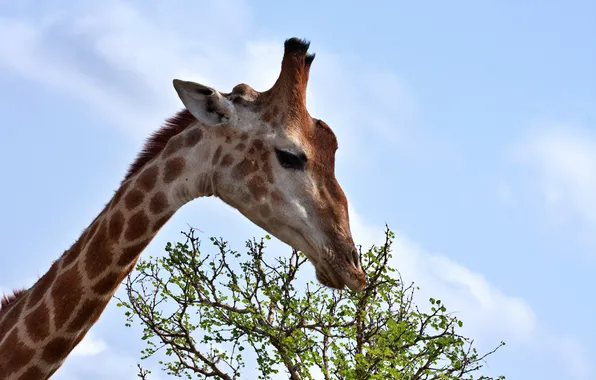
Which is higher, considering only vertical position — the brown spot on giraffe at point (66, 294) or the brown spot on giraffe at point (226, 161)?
the brown spot on giraffe at point (226, 161)

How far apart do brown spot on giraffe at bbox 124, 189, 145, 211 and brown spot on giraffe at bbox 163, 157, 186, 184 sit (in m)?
0.25

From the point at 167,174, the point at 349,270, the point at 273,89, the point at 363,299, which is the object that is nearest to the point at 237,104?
the point at 273,89

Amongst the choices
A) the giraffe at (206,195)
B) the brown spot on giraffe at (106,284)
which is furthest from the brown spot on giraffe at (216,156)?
the brown spot on giraffe at (106,284)

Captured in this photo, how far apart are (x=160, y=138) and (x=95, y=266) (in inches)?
55.3

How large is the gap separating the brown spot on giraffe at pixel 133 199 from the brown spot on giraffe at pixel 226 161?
72 cm

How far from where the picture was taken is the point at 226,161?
6902mm

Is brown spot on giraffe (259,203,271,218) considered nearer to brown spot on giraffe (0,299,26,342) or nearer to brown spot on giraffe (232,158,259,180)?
brown spot on giraffe (232,158,259,180)

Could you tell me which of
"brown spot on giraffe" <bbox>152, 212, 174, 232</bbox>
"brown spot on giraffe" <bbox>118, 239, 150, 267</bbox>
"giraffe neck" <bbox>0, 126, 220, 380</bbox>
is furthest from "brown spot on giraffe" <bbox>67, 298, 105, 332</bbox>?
"brown spot on giraffe" <bbox>152, 212, 174, 232</bbox>

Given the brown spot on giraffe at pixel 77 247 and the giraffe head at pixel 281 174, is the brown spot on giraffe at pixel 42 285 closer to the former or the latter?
the brown spot on giraffe at pixel 77 247

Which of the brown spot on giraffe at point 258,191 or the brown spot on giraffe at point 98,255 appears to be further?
the brown spot on giraffe at point 258,191

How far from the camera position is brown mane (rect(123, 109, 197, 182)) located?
735 centimetres

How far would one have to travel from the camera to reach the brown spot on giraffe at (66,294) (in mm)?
6590

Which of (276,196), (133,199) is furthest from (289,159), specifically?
(133,199)

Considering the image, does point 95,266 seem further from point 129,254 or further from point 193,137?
point 193,137
